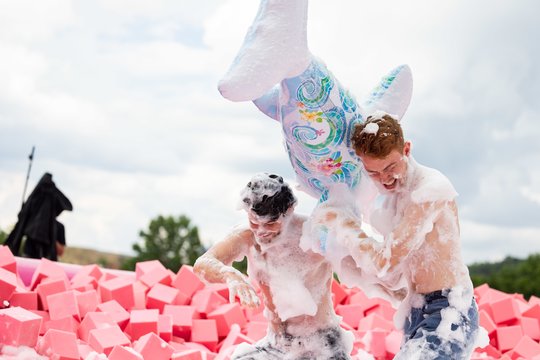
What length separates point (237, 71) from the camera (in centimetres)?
175

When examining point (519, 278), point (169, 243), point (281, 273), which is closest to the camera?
point (281, 273)

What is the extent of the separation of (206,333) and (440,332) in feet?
4.96

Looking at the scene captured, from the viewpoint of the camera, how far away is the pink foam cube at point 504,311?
3381 mm

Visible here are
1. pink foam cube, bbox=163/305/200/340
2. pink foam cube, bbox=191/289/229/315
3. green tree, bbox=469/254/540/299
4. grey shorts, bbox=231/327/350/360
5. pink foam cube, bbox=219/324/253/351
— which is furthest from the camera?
green tree, bbox=469/254/540/299

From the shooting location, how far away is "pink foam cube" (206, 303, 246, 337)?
3145 mm

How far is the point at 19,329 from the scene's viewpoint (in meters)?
2.65

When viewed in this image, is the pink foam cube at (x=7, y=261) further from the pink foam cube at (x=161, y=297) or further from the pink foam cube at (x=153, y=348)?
the pink foam cube at (x=153, y=348)

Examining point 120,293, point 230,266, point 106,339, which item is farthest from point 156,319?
point 230,266

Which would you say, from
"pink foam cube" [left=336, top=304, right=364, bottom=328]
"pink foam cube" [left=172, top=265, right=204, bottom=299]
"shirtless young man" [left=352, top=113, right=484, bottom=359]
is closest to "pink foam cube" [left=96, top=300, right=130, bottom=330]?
"pink foam cube" [left=172, top=265, right=204, bottom=299]

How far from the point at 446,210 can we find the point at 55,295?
79.4 inches

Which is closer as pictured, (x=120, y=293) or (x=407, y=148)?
(x=407, y=148)

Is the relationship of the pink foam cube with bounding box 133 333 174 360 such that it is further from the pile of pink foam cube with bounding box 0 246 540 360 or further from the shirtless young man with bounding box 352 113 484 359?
the shirtless young man with bounding box 352 113 484 359

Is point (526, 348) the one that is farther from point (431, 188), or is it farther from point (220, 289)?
point (431, 188)

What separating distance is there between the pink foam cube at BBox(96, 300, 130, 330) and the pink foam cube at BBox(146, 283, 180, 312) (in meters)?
0.17
